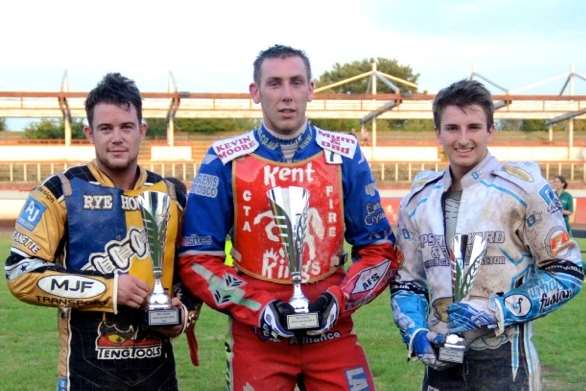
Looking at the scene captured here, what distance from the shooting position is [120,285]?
368 centimetres

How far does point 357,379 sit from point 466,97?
1.38m

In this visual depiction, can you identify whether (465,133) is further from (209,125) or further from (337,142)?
(209,125)

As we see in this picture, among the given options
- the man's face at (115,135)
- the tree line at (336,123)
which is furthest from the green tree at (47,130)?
the man's face at (115,135)

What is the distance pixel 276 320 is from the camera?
3.54 m

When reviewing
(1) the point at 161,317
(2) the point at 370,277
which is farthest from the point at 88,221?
(2) the point at 370,277

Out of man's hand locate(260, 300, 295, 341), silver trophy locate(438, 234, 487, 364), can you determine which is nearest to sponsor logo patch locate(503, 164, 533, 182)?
silver trophy locate(438, 234, 487, 364)

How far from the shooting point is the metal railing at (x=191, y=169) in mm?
38438

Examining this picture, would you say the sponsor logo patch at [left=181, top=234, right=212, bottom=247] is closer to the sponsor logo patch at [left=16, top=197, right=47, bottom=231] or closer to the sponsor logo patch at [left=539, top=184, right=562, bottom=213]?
the sponsor logo patch at [left=16, top=197, right=47, bottom=231]

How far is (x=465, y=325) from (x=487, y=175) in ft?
2.27

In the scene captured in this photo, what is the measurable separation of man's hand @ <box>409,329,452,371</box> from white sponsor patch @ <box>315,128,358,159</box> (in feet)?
3.09

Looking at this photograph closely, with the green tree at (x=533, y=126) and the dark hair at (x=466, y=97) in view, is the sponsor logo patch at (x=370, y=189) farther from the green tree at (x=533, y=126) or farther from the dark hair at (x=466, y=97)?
the green tree at (x=533, y=126)

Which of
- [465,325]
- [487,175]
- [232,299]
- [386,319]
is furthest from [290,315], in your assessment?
[386,319]

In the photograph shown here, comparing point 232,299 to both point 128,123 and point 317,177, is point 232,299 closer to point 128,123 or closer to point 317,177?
point 317,177

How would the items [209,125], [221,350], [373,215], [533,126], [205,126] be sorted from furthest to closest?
[533,126], [205,126], [209,125], [221,350], [373,215]
